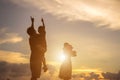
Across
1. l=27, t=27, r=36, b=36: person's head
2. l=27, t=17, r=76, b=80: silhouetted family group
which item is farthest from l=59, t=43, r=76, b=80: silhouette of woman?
l=27, t=27, r=36, b=36: person's head

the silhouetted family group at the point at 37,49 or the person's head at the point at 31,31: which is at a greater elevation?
the person's head at the point at 31,31

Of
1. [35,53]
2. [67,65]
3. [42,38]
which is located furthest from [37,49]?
[67,65]

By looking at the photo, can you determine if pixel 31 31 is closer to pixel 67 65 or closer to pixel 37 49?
pixel 37 49

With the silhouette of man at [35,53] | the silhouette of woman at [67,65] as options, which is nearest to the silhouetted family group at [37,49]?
the silhouette of man at [35,53]

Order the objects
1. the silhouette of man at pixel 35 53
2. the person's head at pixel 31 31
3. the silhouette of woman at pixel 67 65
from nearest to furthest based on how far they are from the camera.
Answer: the silhouette of man at pixel 35 53
the person's head at pixel 31 31
the silhouette of woman at pixel 67 65

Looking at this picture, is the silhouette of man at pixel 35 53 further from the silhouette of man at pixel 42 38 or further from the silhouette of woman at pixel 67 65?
the silhouette of woman at pixel 67 65

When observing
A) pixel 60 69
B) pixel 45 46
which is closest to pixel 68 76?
pixel 60 69

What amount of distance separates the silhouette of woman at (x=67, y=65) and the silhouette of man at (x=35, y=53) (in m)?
6.21

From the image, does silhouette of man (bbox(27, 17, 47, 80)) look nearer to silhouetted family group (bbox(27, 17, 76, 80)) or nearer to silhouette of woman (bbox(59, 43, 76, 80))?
silhouetted family group (bbox(27, 17, 76, 80))

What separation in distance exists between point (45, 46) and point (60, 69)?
659cm

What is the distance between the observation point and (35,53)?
19250mm

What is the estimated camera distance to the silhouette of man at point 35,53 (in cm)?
1892

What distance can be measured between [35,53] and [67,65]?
6.71m

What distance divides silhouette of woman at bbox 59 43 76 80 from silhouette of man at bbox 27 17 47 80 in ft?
20.4
